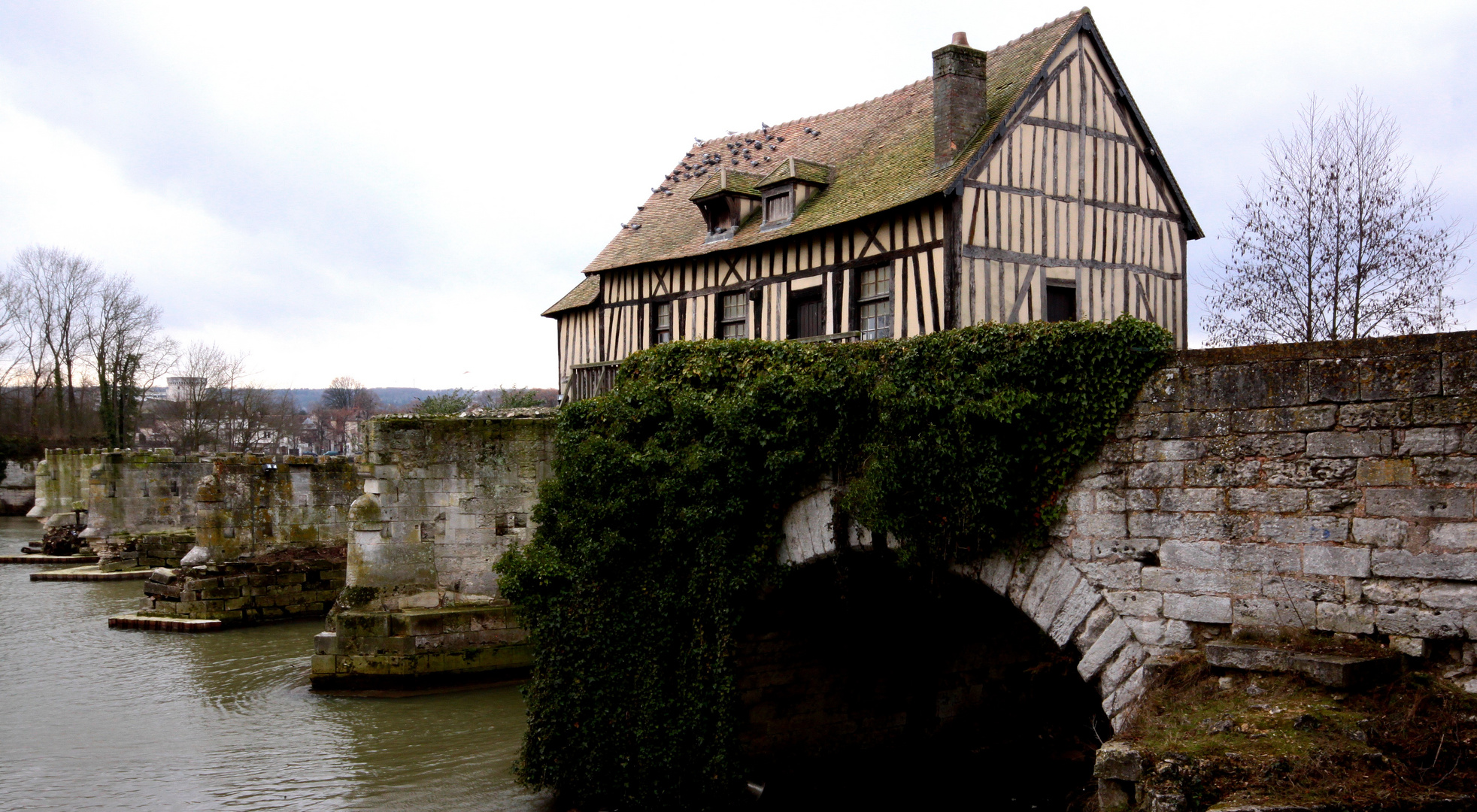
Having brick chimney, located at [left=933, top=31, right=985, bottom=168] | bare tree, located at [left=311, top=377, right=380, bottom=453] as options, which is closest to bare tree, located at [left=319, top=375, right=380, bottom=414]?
bare tree, located at [left=311, top=377, right=380, bottom=453]

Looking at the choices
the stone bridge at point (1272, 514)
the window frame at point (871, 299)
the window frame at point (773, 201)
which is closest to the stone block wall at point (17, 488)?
the window frame at point (773, 201)

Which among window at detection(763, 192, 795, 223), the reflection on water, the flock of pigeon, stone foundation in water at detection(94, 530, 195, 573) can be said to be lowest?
the reflection on water

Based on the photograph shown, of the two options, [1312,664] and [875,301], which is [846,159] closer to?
[875,301]

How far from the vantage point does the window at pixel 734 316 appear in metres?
13.2

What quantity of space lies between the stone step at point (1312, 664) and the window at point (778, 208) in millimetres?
8761

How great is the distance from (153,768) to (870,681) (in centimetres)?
625

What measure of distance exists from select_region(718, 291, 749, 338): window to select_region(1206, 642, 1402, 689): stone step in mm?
8817

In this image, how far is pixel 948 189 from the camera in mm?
10492

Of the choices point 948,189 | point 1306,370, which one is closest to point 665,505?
point 1306,370

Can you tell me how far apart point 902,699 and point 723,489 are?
10.5 ft

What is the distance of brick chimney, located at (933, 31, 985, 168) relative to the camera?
11.1 meters

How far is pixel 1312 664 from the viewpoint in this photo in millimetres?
4449

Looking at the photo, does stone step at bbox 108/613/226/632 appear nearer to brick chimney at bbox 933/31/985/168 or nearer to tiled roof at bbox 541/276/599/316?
tiled roof at bbox 541/276/599/316

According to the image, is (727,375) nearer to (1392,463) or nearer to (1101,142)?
(1392,463)
